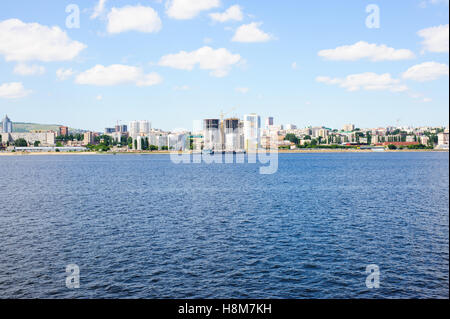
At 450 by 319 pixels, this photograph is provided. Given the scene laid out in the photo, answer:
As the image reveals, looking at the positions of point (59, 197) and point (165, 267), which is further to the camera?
point (59, 197)

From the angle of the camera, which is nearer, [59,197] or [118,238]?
[118,238]

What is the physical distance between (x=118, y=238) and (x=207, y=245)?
20.8 feet

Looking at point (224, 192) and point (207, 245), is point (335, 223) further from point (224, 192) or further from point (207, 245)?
point (224, 192)

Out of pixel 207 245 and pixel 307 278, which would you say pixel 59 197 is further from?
pixel 307 278

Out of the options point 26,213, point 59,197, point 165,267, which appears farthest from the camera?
point 59,197

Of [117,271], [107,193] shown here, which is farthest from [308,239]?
[107,193]

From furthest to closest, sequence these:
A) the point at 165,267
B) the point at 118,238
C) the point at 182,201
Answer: the point at 182,201 → the point at 118,238 → the point at 165,267

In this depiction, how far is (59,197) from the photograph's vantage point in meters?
47.6

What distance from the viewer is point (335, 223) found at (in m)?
31.0
